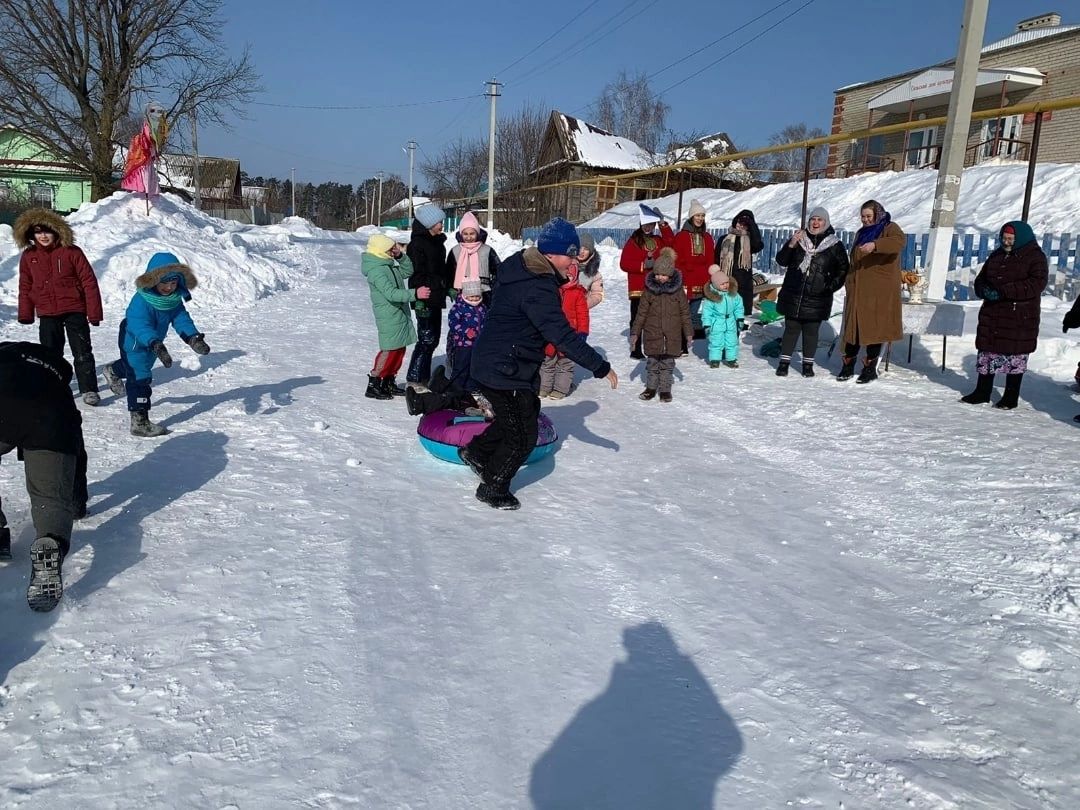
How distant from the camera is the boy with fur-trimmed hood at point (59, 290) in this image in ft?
20.3

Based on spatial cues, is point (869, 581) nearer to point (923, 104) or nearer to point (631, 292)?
point (631, 292)

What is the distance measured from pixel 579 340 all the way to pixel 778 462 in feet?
7.08

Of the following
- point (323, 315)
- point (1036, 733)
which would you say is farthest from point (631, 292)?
point (1036, 733)

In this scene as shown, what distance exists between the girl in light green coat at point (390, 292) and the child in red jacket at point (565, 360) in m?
1.44

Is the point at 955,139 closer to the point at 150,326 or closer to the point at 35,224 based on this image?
the point at 150,326

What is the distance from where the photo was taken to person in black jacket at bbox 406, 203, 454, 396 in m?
6.75

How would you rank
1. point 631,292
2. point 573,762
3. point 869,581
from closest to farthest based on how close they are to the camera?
point 573,762
point 869,581
point 631,292

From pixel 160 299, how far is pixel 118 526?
2.04m

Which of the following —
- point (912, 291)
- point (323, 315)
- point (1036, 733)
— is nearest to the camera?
point (1036, 733)

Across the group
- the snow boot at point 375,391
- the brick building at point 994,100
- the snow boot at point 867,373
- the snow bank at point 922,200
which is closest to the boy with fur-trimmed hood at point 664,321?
the snow boot at point 867,373

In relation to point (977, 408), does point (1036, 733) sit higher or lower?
lower

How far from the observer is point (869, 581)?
381 cm

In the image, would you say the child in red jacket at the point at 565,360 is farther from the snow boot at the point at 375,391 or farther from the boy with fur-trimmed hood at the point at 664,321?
the snow boot at the point at 375,391

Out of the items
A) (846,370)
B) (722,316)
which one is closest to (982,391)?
(846,370)
